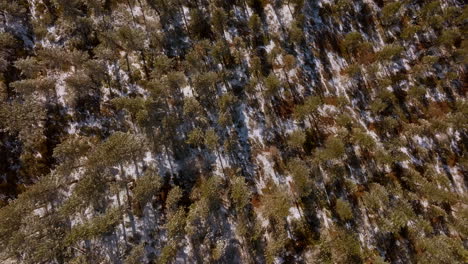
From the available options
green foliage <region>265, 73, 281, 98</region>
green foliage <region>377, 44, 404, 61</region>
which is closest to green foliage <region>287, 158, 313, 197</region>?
green foliage <region>265, 73, 281, 98</region>

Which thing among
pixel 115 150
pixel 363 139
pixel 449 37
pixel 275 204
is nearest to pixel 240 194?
pixel 275 204

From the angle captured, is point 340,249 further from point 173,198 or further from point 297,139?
point 173,198

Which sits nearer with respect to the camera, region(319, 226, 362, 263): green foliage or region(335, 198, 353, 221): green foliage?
region(319, 226, 362, 263): green foliage

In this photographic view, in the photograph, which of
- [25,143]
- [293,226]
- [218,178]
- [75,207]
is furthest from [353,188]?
[25,143]

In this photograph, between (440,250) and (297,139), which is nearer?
(440,250)

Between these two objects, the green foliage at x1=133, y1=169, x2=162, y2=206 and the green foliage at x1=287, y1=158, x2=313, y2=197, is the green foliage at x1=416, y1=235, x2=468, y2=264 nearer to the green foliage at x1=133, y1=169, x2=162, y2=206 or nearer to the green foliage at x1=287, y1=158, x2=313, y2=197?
the green foliage at x1=287, y1=158, x2=313, y2=197

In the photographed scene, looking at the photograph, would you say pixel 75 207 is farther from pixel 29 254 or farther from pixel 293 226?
pixel 293 226

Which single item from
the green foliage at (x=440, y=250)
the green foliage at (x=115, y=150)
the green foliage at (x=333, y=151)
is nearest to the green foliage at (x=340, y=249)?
the green foliage at (x=440, y=250)

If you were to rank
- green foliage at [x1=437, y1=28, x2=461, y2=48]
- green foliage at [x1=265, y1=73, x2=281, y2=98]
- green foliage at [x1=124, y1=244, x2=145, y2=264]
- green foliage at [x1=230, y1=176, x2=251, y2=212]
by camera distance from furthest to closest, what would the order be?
green foliage at [x1=437, y1=28, x2=461, y2=48]
green foliage at [x1=265, y1=73, x2=281, y2=98]
green foliage at [x1=230, y1=176, x2=251, y2=212]
green foliage at [x1=124, y1=244, x2=145, y2=264]
